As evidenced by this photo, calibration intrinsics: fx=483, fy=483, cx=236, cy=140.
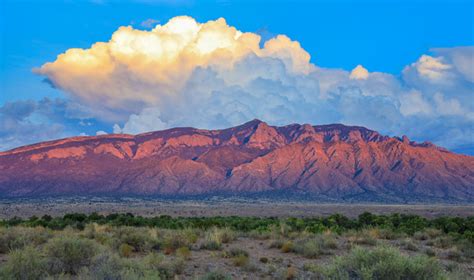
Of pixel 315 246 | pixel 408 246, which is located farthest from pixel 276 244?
pixel 408 246

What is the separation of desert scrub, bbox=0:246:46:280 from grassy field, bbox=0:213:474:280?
3cm

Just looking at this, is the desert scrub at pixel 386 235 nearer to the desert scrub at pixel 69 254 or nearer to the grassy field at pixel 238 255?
the grassy field at pixel 238 255

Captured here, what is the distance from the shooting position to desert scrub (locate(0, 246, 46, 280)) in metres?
14.5

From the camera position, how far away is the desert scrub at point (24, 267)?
1455 cm

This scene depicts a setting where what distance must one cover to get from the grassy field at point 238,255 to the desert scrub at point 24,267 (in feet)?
0.09

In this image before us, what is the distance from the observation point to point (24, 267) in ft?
49.0

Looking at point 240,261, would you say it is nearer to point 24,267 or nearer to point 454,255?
point 24,267

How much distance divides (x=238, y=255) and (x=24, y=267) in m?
10.1

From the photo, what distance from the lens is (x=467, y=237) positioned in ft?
96.3

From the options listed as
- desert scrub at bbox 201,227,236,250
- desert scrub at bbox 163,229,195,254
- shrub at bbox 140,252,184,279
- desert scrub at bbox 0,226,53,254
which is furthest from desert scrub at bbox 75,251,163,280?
desert scrub at bbox 201,227,236,250

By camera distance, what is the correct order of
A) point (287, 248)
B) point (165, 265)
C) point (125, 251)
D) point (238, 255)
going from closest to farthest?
point (165, 265) < point (125, 251) < point (238, 255) < point (287, 248)

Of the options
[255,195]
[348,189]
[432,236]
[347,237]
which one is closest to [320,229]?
[347,237]

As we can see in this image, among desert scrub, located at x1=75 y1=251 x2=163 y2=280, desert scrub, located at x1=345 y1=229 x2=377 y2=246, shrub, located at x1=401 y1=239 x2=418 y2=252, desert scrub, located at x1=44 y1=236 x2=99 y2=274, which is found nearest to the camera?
desert scrub, located at x1=75 y1=251 x2=163 y2=280

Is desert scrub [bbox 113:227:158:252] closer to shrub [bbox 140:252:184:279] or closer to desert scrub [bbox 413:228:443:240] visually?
shrub [bbox 140:252:184:279]
